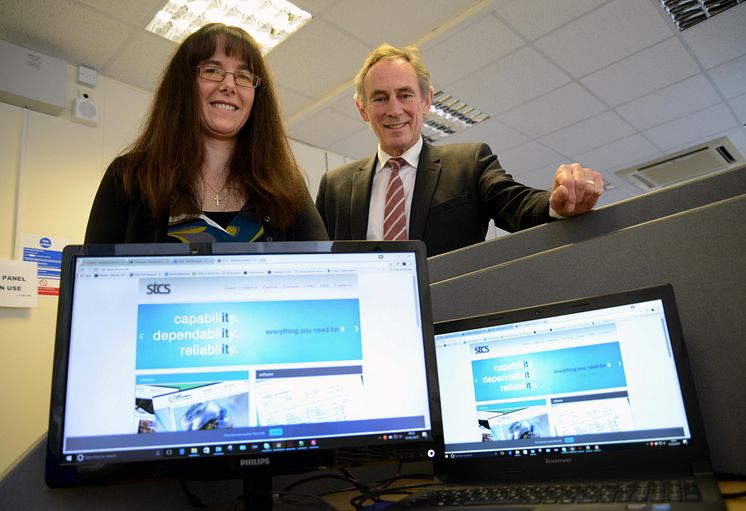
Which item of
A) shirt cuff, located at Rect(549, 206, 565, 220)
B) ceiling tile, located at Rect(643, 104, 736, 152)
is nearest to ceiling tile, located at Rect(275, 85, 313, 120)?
shirt cuff, located at Rect(549, 206, 565, 220)

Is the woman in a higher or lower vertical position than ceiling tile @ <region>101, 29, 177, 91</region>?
lower

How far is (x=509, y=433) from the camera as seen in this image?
2.63ft

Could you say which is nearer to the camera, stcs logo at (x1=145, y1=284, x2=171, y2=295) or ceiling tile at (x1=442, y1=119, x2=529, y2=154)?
stcs logo at (x1=145, y1=284, x2=171, y2=295)

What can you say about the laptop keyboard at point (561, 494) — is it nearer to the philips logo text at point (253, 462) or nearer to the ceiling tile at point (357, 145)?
the philips logo text at point (253, 462)

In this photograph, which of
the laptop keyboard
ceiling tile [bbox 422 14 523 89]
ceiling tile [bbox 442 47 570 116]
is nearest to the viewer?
the laptop keyboard

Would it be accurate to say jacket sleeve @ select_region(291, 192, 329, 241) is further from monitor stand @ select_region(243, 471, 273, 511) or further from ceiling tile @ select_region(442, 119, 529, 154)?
ceiling tile @ select_region(442, 119, 529, 154)

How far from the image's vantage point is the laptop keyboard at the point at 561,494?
1.91 feet

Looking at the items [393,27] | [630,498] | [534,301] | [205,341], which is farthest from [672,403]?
[393,27]

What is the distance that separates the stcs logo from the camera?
0.70 meters

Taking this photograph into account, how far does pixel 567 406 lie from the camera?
0.77 metres

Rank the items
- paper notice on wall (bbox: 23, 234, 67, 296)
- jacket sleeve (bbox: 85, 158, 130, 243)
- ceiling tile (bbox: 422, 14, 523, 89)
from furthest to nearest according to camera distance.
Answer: ceiling tile (bbox: 422, 14, 523, 89) → paper notice on wall (bbox: 23, 234, 67, 296) → jacket sleeve (bbox: 85, 158, 130, 243)

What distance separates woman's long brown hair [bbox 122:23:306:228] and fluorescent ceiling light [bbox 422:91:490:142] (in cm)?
284

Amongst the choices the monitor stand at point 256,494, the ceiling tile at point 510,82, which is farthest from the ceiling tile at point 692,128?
the monitor stand at point 256,494

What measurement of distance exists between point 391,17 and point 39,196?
2.17m
